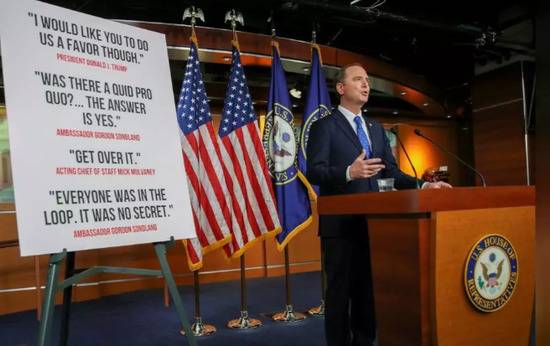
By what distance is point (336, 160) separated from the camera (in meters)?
2.13

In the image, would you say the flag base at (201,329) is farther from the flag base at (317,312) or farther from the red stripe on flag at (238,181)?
the flag base at (317,312)

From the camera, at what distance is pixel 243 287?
138 inches

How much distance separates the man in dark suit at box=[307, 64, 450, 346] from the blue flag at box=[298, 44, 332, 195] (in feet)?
4.61

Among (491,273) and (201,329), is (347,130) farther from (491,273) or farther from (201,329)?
(201,329)

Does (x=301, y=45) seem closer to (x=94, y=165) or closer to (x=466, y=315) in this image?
(x=94, y=165)

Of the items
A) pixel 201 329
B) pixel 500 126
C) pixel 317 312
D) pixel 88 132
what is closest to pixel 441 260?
pixel 88 132

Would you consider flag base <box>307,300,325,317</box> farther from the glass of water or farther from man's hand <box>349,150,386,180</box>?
man's hand <box>349,150,386,180</box>

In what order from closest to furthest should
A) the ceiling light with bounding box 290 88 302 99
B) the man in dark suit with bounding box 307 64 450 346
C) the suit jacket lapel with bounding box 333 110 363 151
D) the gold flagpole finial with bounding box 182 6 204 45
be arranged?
the man in dark suit with bounding box 307 64 450 346 < the suit jacket lapel with bounding box 333 110 363 151 < the gold flagpole finial with bounding box 182 6 204 45 < the ceiling light with bounding box 290 88 302 99

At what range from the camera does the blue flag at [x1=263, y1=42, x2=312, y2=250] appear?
3.52 meters

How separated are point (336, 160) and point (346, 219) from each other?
0.95 feet

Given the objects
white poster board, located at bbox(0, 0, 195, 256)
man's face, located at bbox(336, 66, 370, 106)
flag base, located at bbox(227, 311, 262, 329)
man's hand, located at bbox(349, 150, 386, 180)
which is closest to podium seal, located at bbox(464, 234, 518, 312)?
man's hand, located at bbox(349, 150, 386, 180)

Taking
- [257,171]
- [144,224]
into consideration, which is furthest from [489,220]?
[257,171]

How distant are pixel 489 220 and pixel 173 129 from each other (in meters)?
1.30

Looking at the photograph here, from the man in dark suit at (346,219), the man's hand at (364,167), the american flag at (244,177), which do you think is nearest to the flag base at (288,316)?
the american flag at (244,177)
